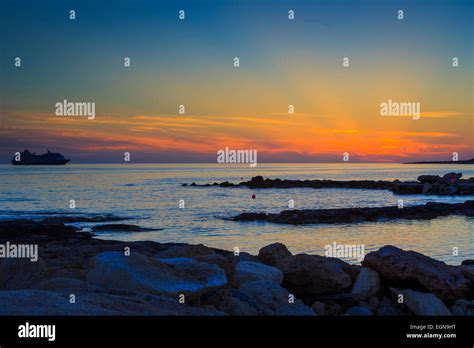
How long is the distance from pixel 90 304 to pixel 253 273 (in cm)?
422

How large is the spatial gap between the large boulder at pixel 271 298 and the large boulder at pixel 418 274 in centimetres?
290

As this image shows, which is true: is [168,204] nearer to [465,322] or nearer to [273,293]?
[273,293]

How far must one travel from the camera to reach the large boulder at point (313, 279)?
417 inches

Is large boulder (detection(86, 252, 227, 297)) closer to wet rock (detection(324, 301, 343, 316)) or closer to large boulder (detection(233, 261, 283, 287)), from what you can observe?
large boulder (detection(233, 261, 283, 287))

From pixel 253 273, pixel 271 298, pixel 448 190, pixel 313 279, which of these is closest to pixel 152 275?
pixel 271 298

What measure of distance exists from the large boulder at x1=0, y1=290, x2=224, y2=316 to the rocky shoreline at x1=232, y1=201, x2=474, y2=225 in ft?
73.9

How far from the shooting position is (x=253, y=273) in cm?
998

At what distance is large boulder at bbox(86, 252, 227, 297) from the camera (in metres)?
7.79

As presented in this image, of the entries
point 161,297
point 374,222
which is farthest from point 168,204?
point 161,297

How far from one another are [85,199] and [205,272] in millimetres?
40865

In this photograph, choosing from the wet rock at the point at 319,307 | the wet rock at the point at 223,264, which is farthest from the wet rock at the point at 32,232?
the wet rock at the point at 319,307

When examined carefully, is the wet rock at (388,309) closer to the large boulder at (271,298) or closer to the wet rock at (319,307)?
the wet rock at (319,307)

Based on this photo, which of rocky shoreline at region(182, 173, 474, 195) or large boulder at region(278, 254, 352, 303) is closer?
large boulder at region(278, 254, 352, 303)

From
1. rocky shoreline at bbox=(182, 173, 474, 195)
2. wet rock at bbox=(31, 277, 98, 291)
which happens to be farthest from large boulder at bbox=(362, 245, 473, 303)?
rocky shoreline at bbox=(182, 173, 474, 195)
